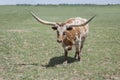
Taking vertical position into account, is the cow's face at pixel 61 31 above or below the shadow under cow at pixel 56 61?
above

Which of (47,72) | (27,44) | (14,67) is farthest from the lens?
(27,44)

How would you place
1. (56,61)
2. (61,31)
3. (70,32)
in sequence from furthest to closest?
(56,61)
(70,32)
(61,31)

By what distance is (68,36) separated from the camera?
12.6 m

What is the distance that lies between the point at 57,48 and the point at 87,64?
4.33 metres

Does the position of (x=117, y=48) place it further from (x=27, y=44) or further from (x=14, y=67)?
(x=14, y=67)

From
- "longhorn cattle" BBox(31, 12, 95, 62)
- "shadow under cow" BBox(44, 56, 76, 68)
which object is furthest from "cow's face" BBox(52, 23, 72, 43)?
"shadow under cow" BBox(44, 56, 76, 68)

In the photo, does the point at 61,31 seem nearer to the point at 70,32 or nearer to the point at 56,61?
the point at 70,32

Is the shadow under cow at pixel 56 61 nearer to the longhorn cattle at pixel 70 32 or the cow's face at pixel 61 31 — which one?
the longhorn cattle at pixel 70 32

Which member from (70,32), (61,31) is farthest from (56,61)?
(61,31)

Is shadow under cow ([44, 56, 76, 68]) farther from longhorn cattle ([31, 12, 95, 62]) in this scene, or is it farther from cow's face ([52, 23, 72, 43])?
cow's face ([52, 23, 72, 43])

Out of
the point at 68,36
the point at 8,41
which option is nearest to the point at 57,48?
the point at 8,41

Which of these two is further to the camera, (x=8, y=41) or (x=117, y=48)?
(x=8, y=41)

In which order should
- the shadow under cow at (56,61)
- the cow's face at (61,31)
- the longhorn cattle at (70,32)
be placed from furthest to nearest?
the shadow under cow at (56,61) < the longhorn cattle at (70,32) < the cow's face at (61,31)

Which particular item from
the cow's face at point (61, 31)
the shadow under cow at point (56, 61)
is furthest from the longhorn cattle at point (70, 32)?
the shadow under cow at point (56, 61)
